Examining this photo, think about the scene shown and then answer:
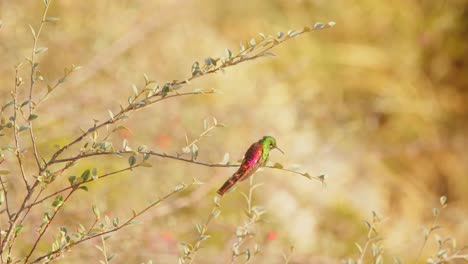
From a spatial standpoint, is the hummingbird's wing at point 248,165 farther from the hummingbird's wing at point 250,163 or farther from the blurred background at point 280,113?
the blurred background at point 280,113

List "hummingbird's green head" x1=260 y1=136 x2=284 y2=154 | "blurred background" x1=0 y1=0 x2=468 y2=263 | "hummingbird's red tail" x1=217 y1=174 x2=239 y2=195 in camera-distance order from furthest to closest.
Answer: "blurred background" x1=0 y1=0 x2=468 y2=263, "hummingbird's green head" x1=260 y1=136 x2=284 y2=154, "hummingbird's red tail" x1=217 y1=174 x2=239 y2=195

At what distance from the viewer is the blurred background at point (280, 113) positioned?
11.2 ft

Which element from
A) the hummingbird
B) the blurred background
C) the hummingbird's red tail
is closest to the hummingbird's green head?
the hummingbird

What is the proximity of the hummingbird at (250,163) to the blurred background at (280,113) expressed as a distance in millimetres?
661

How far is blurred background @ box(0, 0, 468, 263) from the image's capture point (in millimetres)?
3400

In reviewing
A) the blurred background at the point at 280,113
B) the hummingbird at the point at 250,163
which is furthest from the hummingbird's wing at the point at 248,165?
the blurred background at the point at 280,113

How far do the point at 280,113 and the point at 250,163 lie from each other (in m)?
3.82

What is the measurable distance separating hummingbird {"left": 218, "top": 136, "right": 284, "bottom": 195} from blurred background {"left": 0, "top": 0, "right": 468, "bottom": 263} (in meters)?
0.66

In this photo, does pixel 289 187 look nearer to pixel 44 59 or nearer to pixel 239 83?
pixel 239 83

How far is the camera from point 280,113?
5.25 m

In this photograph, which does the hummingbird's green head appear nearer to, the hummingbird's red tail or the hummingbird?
the hummingbird

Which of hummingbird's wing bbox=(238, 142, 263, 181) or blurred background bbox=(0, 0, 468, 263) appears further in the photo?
blurred background bbox=(0, 0, 468, 263)

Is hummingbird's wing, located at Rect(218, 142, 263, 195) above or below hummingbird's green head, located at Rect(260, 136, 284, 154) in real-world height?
below

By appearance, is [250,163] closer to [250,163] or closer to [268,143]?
[250,163]
